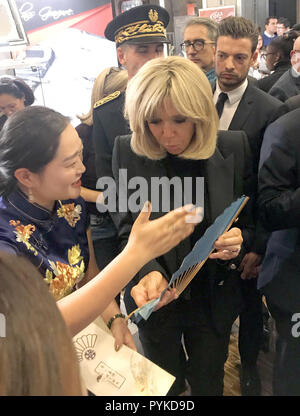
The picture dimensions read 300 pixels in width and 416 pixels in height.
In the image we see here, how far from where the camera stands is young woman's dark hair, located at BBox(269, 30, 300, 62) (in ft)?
9.43

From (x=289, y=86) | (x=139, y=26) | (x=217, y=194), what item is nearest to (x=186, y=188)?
(x=217, y=194)

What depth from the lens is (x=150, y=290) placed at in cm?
115

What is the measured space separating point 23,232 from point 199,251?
1.68 feet

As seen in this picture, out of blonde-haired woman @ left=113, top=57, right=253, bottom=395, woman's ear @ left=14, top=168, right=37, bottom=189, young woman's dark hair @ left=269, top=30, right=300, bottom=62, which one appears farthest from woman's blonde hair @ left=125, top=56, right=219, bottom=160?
young woman's dark hair @ left=269, top=30, right=300, bottom=62

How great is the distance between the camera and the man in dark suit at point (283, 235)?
124 cm

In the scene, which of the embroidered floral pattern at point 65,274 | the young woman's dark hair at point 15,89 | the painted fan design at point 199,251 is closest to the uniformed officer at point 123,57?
the embroidered floral pattern at point 65,274

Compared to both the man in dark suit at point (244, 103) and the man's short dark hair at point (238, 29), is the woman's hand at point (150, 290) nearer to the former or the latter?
the man in dark suit at point (244, 103)

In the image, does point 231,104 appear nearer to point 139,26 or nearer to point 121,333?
point 139,26

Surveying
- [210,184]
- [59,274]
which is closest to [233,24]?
[210,184]

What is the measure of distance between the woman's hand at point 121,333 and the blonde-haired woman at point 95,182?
0.54 m

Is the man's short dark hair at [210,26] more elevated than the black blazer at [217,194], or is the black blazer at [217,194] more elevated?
the man's short dark hair at [210,26]

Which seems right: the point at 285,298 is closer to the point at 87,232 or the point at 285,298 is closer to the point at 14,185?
the point at 87,232

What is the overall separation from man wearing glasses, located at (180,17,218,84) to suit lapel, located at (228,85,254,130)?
1.87 feet

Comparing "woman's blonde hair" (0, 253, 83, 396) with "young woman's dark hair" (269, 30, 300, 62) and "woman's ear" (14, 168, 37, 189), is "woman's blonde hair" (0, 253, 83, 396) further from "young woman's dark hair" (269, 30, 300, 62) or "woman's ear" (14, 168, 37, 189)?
"young woman's dark hair" (269, 30, 300, 62)
